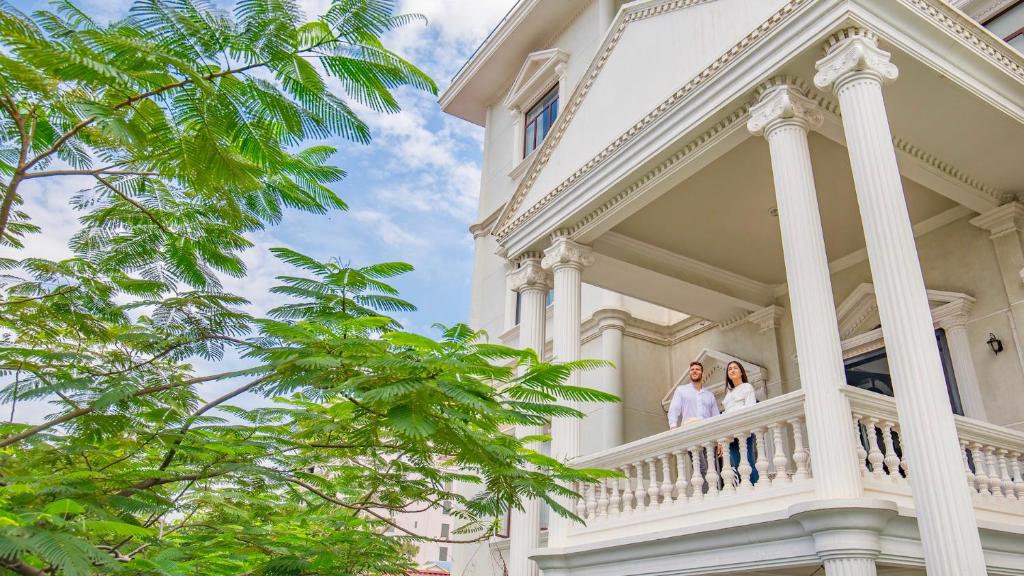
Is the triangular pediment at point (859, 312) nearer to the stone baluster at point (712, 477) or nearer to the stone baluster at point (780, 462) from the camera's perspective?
the stone baluster at point (712, 477)

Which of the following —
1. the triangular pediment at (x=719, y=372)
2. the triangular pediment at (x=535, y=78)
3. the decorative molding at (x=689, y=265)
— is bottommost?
the triangular pediment at (x=719, y=372)

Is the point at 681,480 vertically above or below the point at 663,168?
below

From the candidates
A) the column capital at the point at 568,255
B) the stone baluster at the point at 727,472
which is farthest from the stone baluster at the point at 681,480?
the column capital at the point at 568,255

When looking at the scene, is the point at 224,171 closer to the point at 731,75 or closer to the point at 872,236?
the point at 872,236

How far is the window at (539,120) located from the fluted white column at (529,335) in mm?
6604

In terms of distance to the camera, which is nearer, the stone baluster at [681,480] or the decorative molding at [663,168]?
the stone baluster at [681,480]

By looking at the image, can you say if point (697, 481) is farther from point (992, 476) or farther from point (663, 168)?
point (663, 168)

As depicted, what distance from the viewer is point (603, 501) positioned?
8211 millimetres

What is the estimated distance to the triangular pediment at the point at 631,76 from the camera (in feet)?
25.6

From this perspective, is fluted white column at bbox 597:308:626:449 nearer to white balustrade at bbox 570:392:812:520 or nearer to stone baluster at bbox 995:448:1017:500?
white balustrade at bbox 570:392:812:520

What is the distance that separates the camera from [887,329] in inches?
219

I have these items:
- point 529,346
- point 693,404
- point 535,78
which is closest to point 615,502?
point 693,404

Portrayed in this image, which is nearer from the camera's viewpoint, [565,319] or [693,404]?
[693,404]

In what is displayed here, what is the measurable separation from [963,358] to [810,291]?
4.10 m
